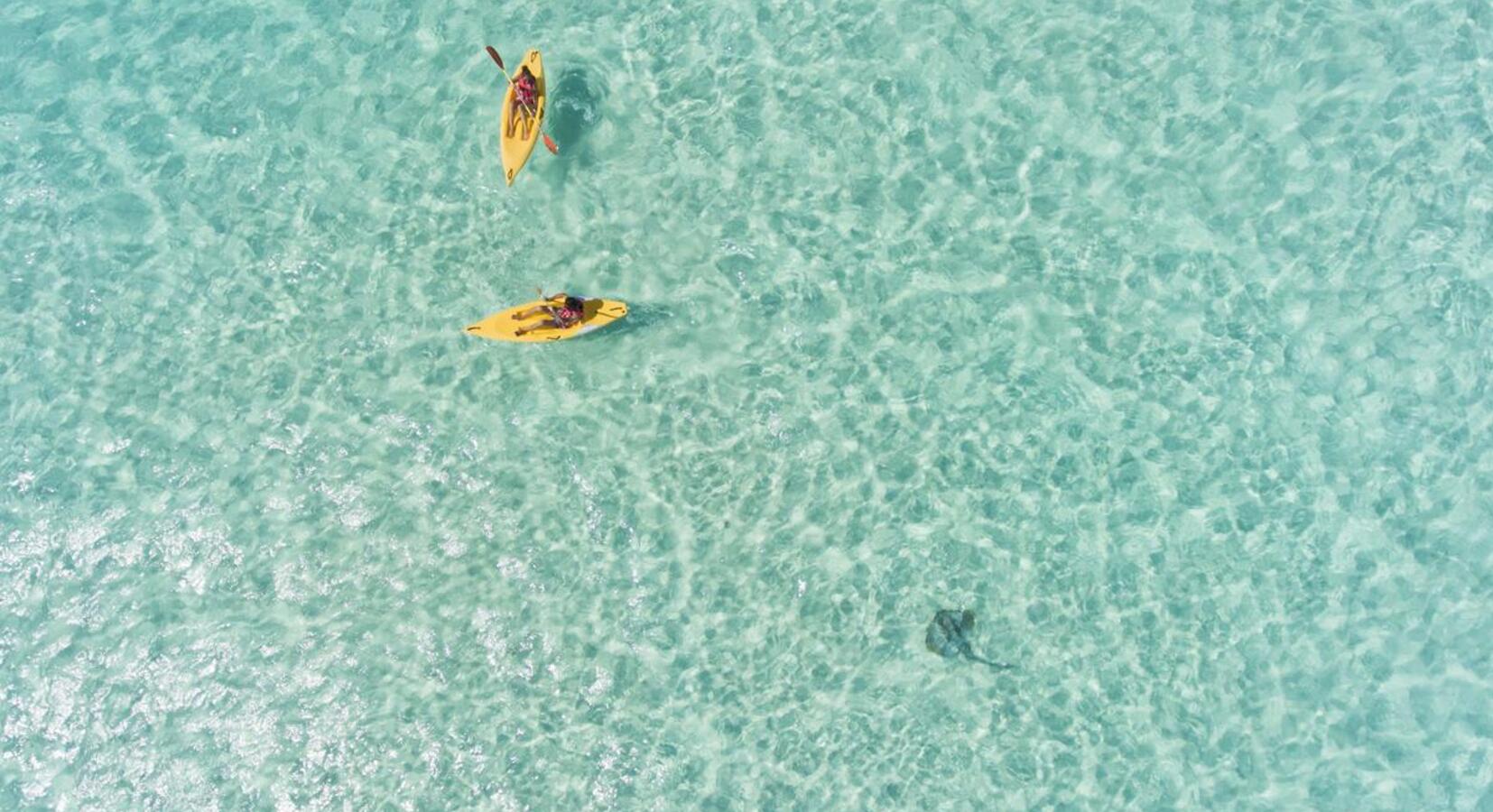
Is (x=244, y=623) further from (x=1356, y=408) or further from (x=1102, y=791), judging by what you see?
(x=1356, y=408)

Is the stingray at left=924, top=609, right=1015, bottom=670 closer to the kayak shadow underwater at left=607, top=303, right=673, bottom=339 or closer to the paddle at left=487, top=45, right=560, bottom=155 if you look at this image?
the kayak shadow underwater at left=607, top=303, right=673, bottom=339

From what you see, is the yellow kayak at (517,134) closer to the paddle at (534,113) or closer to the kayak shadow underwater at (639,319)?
the paddle at (534,113)

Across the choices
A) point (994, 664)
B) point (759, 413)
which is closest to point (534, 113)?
point (759, 413)

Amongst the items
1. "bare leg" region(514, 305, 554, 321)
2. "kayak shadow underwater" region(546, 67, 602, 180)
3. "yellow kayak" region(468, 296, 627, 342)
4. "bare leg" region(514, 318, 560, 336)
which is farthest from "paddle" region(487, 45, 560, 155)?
"bare leg" region(514, 318, 560, 336)

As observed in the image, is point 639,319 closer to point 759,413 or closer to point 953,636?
point 759,413

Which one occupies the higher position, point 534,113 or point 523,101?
point 523,101

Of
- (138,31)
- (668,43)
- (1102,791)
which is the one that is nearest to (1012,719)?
(1102,791)
